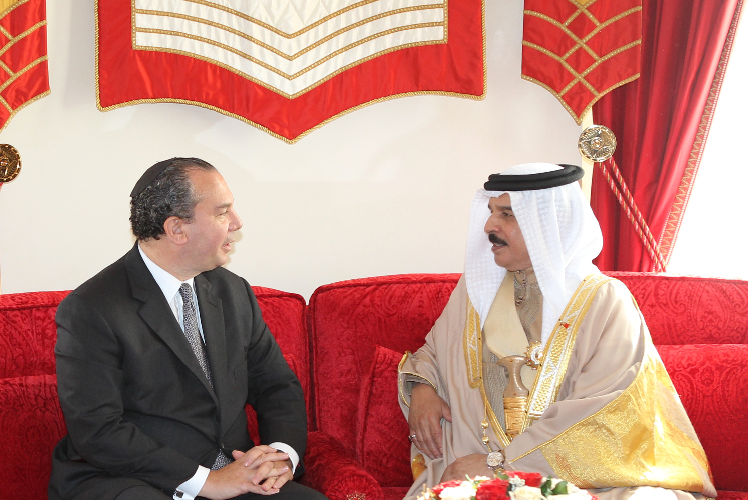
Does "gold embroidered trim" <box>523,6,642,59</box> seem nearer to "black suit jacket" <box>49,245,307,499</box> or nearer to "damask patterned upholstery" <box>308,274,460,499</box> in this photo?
"damask patterned upholstery" <box>308,274,460,499</box>

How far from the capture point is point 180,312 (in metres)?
2.65

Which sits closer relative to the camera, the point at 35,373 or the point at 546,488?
the point at 546,488

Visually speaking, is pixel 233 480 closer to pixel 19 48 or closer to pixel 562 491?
pixel 562 491

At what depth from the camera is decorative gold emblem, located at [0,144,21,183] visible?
3480 millimetres

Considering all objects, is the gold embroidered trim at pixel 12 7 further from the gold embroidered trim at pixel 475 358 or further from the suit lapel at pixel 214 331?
the gold embroidered trim at pixel 475 358

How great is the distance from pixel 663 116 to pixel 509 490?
9.65 ft

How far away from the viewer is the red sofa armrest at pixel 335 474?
2586mm

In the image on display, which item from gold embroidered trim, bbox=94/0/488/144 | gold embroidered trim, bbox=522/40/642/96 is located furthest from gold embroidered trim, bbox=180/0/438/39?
gold embroidered trim, bbox=522/40/642/96

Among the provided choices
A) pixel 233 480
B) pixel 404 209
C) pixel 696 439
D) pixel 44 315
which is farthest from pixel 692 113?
pixel 44 315

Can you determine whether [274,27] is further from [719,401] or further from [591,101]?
[719,401]

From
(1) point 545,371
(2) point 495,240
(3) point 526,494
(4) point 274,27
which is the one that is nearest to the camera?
(3) point 526,494

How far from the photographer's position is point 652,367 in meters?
2.71

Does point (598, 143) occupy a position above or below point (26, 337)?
above

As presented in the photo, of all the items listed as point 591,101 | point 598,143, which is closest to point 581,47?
point 591,101
